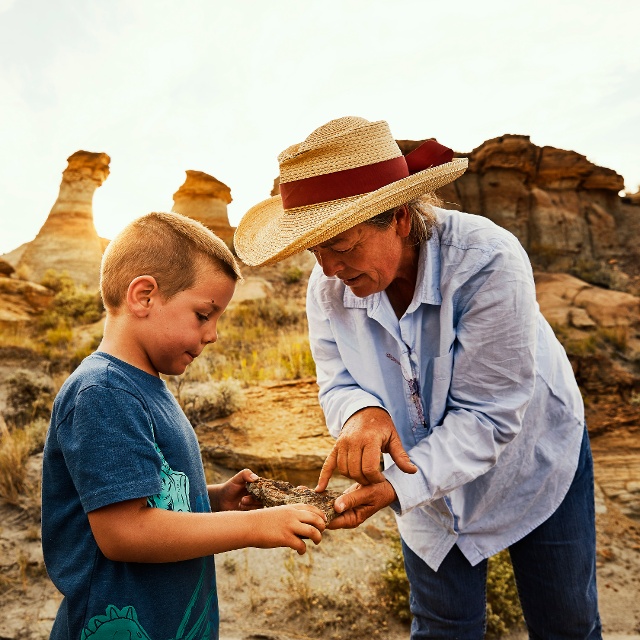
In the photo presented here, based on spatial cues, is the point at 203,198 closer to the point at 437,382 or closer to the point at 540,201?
the point at 540,201

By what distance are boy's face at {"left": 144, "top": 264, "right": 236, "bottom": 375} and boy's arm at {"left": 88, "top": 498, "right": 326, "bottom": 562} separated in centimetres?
40

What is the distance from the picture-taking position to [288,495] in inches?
61.2

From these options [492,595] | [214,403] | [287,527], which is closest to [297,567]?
[492,595]

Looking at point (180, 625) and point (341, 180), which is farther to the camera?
point (341, 180)

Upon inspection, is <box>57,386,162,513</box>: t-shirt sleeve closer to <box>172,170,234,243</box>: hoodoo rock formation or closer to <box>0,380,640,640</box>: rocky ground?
<box>0,380,640,640</box>: rocky ground

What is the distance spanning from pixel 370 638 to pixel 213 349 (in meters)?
7.71

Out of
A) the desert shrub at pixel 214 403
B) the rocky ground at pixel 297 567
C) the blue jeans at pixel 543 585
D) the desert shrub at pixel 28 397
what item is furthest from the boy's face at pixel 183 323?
the desert shrub at pixel 28 397

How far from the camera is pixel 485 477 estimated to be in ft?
5.97

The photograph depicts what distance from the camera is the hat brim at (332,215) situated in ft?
4.77

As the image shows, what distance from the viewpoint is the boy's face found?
4.44 ft

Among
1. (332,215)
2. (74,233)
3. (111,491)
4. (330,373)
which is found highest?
(74,233)

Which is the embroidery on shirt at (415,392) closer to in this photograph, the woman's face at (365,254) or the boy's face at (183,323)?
the woman's face at (365,254)

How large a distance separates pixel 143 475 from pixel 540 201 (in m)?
20.5

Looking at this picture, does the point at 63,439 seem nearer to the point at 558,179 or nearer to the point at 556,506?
the point at 556,506
